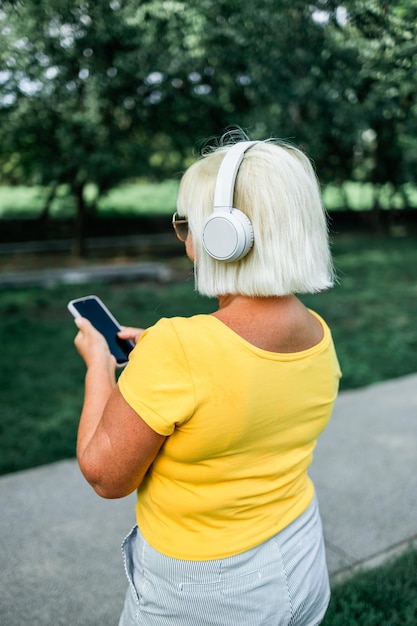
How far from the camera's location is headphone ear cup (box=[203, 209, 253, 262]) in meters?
1.12

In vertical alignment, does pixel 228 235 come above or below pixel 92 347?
above

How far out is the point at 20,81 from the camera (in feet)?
15.2

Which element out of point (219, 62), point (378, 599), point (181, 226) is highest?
point (219, 62)

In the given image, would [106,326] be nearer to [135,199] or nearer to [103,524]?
[103,524]

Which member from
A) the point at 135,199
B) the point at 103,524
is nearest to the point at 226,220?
the point at 103,524

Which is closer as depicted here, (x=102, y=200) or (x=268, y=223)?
(x=268, y=223)

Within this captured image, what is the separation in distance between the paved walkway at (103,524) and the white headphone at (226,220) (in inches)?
67.5

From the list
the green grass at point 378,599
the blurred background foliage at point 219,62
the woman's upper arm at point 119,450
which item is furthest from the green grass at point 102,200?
the woman's upper arm at point 119,450

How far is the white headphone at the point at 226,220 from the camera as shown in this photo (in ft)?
3.75

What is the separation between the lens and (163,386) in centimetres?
112

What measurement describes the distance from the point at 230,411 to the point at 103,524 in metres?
2.02

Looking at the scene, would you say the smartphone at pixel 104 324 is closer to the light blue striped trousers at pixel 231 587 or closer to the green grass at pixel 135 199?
the light blue striped trousers at pixel 231 587


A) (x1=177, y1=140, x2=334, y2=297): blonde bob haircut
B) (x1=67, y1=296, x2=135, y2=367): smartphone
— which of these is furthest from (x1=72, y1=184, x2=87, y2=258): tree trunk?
(x1=177, y1=140, x2=334, y2=297): blonde bob haircut

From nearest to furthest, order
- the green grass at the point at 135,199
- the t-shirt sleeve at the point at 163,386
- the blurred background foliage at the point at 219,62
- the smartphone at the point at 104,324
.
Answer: the t-shirt sleeve at the point at 163,386 < the smartphone at the point at 104,324 < the blurred background foliage at the point at 219,62 < the green grass at the point at 135,199
